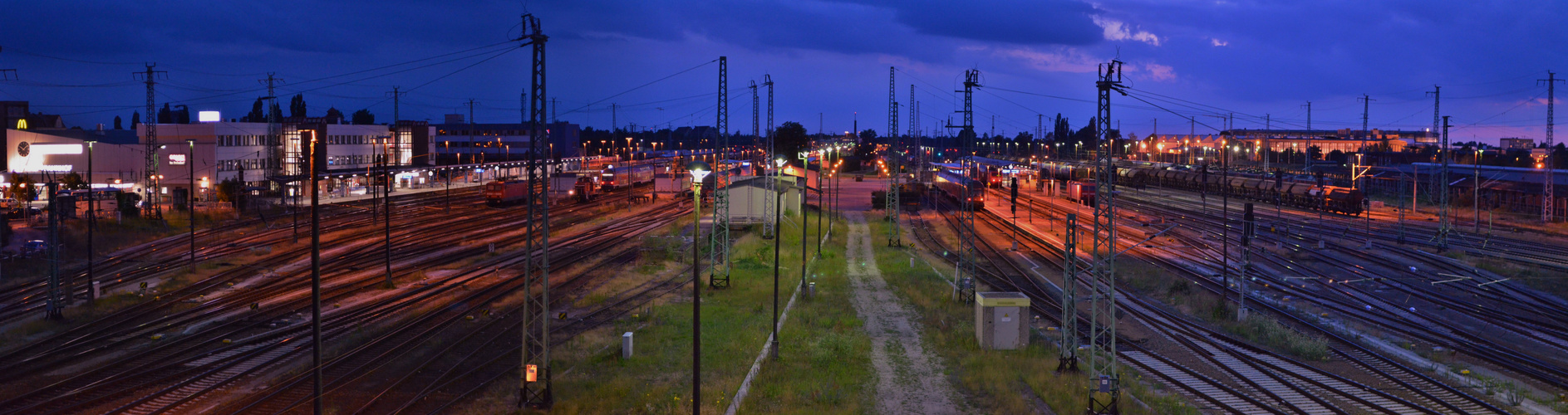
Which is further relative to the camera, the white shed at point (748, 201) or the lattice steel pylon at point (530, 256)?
the white shed at point (748, 201)

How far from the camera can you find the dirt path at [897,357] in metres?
18.4

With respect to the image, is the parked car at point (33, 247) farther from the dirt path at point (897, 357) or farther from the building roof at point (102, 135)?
the building roof at point (102, 135)

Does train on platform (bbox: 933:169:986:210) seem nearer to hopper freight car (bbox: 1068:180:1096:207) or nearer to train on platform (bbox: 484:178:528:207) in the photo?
hopper freight car (bbox: 1068:180:1096:207)

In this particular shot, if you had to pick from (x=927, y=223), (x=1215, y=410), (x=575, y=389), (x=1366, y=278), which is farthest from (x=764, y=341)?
(x=927, y=223)

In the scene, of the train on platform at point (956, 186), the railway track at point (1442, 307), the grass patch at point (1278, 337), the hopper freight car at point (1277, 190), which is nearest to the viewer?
the railway track at point (1442, 307)

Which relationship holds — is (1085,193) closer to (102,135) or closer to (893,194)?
(893,194)

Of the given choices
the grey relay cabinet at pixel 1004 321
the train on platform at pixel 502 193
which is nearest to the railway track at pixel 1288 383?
the grey relay cabinet at pixel 1004 321

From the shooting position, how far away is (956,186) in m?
69.2

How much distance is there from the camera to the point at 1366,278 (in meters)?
34.3

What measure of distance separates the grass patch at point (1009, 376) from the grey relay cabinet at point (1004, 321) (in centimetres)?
33

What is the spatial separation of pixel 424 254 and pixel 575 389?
937 inches

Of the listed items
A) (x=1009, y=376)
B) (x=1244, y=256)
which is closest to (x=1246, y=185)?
(x=1244, y=256)

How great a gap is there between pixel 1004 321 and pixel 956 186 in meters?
47.2

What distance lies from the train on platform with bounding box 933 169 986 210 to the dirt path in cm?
2631
